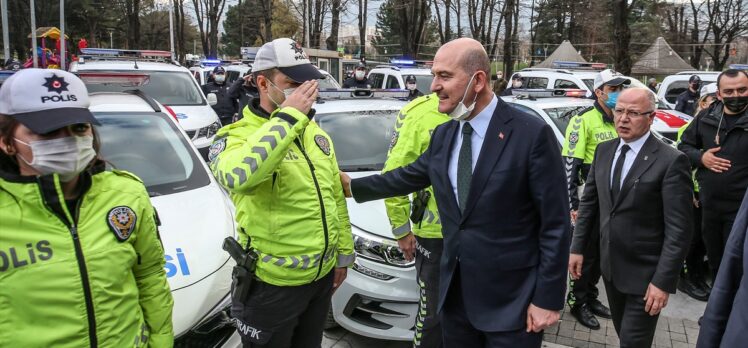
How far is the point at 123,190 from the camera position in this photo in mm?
1950

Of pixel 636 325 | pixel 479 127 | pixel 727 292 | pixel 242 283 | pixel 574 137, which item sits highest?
pixel 479 127

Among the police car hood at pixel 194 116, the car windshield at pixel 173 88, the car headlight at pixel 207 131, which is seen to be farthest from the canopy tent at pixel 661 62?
the car headlight at pixel 207 131

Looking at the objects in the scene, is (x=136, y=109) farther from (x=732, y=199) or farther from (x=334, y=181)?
(x=732, y=199)

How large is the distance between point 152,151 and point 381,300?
212cm

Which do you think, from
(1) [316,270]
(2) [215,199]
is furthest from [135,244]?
(2) [215,199]

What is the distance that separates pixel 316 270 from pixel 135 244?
86 cm

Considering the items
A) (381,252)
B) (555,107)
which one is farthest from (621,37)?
(381,252)

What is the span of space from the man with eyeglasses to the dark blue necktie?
310 cm

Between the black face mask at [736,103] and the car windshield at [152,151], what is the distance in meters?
4.14

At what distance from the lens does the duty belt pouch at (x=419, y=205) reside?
3369 millimetres

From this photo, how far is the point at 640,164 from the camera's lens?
10.2 ft

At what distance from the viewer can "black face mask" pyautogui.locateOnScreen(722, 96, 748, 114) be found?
4359 mm

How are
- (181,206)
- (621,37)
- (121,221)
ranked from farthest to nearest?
(621,37)
(181,206)
(121,221)

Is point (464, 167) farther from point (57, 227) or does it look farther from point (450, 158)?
point (57, 227)
